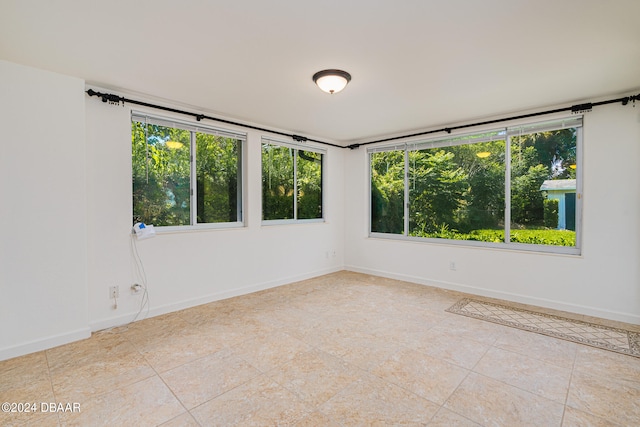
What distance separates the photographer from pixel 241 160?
430 cm

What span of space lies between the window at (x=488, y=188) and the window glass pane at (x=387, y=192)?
0.02m

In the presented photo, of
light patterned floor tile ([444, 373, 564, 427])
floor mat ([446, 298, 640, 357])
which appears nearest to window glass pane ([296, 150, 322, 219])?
floor mat ([446, 298, 640, 357])

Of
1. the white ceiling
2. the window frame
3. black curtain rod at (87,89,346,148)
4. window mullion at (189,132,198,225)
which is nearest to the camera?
the white ceiling

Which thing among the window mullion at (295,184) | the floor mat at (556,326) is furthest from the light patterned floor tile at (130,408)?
the window mullion at (295,184)

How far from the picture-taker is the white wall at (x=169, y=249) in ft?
9.84

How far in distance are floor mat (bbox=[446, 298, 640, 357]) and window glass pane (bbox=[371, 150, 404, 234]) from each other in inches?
73.2

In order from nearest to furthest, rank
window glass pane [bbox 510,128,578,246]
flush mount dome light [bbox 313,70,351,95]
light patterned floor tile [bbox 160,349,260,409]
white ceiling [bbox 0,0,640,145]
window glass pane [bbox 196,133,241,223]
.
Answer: white ceiling [bbox 0,0,640,145]
light patterned floor tile [bbox 160,349,260,409]
flush mount dome light [bbox 313,70,351,95]
window glass pane [bbox 510,128,578,246]
window glass pane [bbox 196,133,241,223]

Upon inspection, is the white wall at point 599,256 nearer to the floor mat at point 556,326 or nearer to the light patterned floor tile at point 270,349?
the floor mat at point 556,326

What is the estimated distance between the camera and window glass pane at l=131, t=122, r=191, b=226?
333 cm

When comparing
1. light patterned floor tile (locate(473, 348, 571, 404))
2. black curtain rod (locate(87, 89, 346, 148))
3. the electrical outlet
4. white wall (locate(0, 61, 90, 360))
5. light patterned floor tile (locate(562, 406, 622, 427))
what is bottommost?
light patterned floor tile (locate(562, 406, 622, 427))

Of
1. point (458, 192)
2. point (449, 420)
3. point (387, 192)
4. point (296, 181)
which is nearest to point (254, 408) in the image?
point (449, 420)

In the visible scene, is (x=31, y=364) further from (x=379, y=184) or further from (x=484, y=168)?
(x=484, y=168)

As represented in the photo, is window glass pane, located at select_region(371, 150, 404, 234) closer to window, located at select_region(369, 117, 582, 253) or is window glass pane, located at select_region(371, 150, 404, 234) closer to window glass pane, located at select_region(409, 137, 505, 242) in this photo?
window, located at select_region(369, 117, 582, 253)

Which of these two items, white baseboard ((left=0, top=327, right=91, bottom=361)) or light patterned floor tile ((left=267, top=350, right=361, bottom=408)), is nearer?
light patterned floor tile ((left=267, top=350, right=361, bottom=408))
